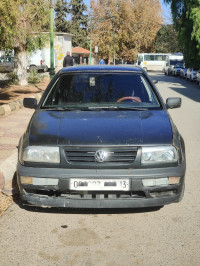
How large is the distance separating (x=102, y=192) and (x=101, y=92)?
1.66m

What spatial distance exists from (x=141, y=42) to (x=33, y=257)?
66.3 m

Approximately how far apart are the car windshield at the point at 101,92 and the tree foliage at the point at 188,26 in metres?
20.3

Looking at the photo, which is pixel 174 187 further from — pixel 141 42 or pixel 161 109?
pixel 141 42

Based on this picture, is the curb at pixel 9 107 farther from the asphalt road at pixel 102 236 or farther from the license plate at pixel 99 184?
the license plate at pixel 99 184

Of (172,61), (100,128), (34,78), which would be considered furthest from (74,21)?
(100,128)

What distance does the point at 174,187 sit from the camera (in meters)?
3.61

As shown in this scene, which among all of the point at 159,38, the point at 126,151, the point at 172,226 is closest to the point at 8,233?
the point at 126,151

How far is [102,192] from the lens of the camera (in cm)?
350

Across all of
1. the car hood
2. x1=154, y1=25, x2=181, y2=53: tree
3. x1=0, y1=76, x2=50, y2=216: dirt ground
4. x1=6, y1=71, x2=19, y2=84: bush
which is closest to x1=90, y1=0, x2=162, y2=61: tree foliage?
x1=154, y1=25, x2=181, y2=53: tree

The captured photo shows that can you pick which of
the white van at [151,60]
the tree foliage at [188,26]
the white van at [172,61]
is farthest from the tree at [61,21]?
the tree foliage at [188,26]

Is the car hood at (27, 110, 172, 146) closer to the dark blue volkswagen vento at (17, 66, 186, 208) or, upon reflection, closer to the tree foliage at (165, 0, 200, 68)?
the dark blue volkswagen vento at (17, 66, 186, 208)

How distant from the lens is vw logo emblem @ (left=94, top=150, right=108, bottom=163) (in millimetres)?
3451

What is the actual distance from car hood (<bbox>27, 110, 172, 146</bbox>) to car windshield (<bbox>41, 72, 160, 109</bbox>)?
322 mm

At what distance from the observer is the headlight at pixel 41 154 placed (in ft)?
11.7
